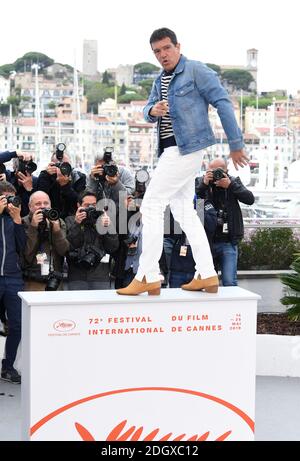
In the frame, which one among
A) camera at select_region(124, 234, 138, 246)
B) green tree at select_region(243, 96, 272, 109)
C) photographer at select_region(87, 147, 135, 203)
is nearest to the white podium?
camera at select_region(124, 234, 138, 246)

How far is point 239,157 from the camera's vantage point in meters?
5.22

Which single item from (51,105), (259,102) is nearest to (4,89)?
(51,105)

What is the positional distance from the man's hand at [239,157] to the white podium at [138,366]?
2.41 feet

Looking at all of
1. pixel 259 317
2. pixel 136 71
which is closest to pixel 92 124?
pixel 136 71

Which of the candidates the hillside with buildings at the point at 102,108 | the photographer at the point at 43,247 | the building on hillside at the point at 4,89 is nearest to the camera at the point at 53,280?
the photographer at the point at 43,247

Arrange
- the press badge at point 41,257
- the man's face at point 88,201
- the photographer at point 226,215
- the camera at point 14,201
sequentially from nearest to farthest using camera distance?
the camera at point 14,201
the press badge at point 41,257
the man's face at point 88,201
the photographer at point 226,215

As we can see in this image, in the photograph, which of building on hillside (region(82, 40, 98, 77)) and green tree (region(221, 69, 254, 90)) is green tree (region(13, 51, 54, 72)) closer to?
building on hillside (region(82, 40, 98, 77))

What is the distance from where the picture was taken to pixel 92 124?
7856 centimetres

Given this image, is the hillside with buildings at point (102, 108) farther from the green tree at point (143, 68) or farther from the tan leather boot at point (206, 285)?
the tan leather boot at point (206, 285)

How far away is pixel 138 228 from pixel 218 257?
2.91ft

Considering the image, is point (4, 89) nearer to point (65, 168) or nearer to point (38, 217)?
point (65, 168)

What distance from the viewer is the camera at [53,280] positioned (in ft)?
22.5

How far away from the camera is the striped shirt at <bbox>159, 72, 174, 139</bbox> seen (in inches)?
211

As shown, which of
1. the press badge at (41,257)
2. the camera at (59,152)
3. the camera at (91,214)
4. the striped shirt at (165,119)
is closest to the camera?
the striped shirt at (165,119)
